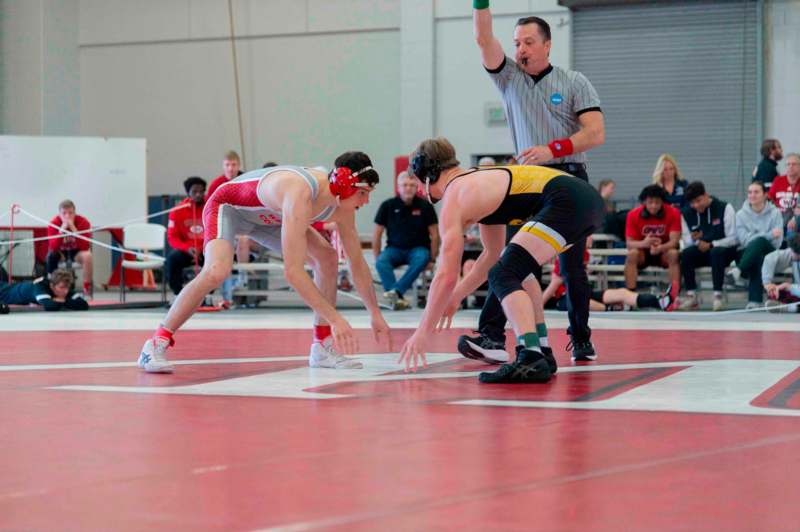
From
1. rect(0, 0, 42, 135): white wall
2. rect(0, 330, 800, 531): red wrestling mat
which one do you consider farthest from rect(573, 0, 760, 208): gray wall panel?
rect(0, 330, 800, 531): red wrestling mat

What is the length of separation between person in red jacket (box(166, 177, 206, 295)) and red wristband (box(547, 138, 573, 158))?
688 cm

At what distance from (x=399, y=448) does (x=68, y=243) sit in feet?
33.5

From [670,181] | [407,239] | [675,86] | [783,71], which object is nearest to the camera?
[407,239]

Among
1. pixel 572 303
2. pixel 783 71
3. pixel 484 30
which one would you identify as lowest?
pixel 572 303

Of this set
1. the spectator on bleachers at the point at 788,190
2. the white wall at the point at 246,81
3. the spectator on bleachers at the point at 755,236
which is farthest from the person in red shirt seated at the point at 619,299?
the white wall at the point at 246,81

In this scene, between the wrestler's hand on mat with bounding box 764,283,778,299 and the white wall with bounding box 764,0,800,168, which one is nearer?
the wrestler's hand on mat with bounding box 764,283,778,299

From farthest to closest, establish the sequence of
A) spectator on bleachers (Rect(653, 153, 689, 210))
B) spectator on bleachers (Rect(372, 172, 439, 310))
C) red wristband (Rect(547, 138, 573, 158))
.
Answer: spectator on bleachers (Rect(653, 153, 689, 210)), spectator on bleachers (Rect(372, 172, 439, 310)), red wristband (Rect(547, 138, 573, 158))

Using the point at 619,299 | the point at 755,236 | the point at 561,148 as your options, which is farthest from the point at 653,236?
the point at 561,148

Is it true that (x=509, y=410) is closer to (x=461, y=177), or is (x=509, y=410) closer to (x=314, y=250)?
(x=461, y=177)

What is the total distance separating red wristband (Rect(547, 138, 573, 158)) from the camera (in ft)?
17.2

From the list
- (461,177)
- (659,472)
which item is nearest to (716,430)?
(659,472)

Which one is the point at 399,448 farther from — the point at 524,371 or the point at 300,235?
the point at 300,235

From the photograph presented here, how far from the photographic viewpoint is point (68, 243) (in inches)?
496

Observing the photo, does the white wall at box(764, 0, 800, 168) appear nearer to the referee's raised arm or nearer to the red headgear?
the referee's raised arm
